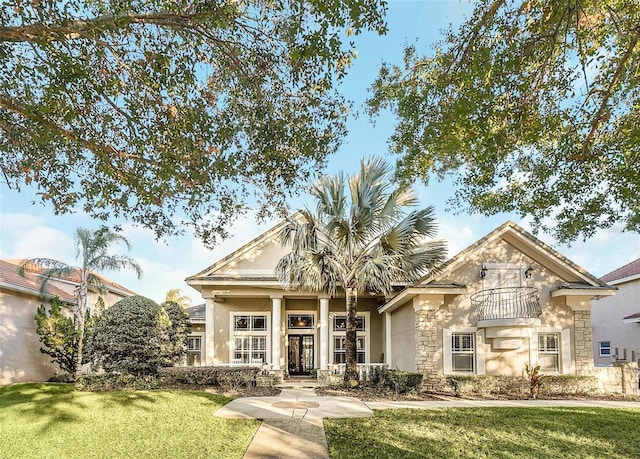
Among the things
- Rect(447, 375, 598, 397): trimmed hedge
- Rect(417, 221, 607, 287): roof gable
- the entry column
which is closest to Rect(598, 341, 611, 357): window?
Rect(417, 221, 607, 287): roof gable

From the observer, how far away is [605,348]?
2494 centimetres

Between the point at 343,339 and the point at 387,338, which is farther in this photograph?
→ the point at 343,339

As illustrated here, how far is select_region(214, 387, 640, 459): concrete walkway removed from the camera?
7938mm

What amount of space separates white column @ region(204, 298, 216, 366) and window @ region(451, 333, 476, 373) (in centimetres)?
840

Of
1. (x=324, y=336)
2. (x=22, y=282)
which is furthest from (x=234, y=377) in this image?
(x=22, y=282)

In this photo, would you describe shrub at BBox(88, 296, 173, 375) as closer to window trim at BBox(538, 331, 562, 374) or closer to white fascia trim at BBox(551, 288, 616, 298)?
window trim at BBox(538, 331, 562, 374)

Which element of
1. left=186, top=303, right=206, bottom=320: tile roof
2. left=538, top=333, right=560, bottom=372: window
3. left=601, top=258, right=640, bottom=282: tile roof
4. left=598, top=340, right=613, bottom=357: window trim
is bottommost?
left=598, top=340, right=613, bottom=357: window trim

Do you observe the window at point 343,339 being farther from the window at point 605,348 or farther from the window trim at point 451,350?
the window at point 605,348

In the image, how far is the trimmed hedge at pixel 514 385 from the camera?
1397 centimetres

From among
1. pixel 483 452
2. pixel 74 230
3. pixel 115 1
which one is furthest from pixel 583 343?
pixel 74 230

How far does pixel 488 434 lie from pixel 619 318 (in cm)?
1926

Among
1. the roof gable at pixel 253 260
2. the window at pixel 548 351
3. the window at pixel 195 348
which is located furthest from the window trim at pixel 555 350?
the window at pixel 195 348

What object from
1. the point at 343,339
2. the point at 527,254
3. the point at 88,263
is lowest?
the point at 343,339

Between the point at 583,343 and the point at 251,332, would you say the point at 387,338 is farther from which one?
the point at 583,343
